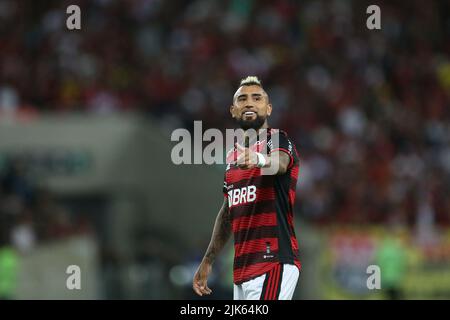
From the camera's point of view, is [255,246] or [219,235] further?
[219,235]

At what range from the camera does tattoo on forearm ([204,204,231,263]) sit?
7.77m

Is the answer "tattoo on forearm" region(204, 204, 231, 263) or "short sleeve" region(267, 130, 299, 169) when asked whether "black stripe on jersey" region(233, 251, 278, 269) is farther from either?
"short sleeve" region(267, 130, 299, 169)

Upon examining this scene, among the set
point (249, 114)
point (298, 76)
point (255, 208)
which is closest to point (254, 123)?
point (249, 114)

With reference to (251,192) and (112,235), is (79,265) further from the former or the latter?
(251,192)

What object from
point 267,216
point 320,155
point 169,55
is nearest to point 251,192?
point 267,216

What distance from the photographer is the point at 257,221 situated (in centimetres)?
723

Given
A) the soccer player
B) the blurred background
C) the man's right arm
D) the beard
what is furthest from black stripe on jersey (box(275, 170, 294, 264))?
the blurred background

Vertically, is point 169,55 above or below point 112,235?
above

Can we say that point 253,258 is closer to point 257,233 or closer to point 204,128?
point 257,233

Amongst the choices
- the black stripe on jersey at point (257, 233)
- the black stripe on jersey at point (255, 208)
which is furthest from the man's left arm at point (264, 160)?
the black stripe on jersey at point (257, 233)

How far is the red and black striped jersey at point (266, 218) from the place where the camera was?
718 cm

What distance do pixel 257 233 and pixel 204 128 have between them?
14.3m

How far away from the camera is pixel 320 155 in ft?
72.4
